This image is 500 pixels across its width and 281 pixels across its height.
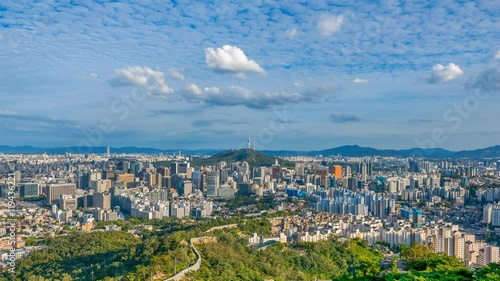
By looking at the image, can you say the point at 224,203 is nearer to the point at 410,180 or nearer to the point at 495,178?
the point at 410,180

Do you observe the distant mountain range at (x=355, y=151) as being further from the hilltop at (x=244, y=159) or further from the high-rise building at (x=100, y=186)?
the high-rise building at (x=100, y=186)

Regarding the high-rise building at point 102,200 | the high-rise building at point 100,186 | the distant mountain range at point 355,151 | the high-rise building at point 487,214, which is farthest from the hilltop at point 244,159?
the high-rise building at point 487,214

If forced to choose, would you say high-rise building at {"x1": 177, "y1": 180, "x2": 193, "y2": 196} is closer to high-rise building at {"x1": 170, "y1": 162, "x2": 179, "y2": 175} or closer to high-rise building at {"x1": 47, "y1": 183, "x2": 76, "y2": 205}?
high-rise building at {"x1": 170, "y1": 162, "x2": 179, "y2": 175}

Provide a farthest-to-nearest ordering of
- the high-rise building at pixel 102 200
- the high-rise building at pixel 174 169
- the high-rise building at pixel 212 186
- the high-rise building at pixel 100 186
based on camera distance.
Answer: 1. the high-rise building at pixel 174 169
2. the high-rise building at pixel 212 186
3. the high-rise building at pixel 100 186
4. the high-rise building at pixel 102 200

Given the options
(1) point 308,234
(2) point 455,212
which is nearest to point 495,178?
(2) point 455,212

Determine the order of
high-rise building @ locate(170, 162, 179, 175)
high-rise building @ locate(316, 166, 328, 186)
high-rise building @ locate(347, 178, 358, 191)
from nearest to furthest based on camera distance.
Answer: high-rise building @ locate(347, 178, 358, 191) < high-rise building @ locate(316, 166, 328, 186) < high-rise building @ locate(170, 162, 179, 175)

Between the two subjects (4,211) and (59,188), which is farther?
(59,188)

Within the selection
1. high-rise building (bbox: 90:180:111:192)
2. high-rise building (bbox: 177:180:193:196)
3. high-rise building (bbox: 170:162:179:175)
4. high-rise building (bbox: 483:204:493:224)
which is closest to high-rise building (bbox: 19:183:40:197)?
high-rise building (bbox: 90:180:111:192)

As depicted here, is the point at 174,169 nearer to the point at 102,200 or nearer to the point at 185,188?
the point at 185,188

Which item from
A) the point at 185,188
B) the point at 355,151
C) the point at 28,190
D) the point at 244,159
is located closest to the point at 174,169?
the point at 185,188
